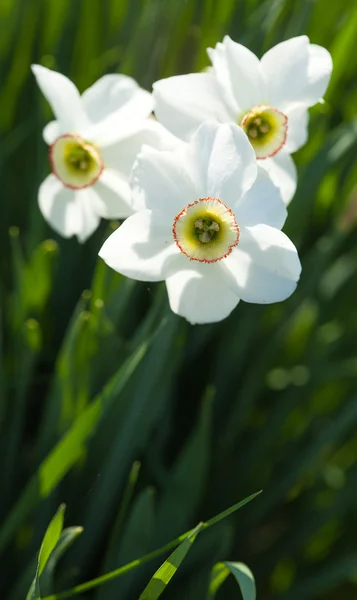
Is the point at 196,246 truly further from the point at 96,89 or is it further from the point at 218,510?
the point at 218,510

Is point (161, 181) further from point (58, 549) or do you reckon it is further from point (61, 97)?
point (58, 549)

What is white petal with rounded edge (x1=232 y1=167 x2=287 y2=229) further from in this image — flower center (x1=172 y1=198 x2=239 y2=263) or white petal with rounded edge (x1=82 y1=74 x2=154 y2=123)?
white petal with rounded edge (x1=82 y1=74 x2=154 y2=123)

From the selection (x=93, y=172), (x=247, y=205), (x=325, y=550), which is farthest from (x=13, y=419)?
(x=325, y=550)

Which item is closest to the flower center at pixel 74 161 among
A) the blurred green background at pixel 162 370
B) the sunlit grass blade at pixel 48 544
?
the blurred green background at pixel 162 370

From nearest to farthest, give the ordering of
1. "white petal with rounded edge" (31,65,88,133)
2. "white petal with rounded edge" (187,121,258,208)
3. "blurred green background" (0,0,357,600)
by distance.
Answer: "white petal with rounded edge" (187,121,258,208)
"white petal with rounded edge" (31,65,88,133)
"blurred green background" (0,0,357,600)

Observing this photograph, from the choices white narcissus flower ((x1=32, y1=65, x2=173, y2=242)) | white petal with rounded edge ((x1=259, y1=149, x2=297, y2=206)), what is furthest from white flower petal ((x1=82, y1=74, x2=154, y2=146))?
white petal with rounded edge ((x1=259, y1=149, x2=297, y2=206))

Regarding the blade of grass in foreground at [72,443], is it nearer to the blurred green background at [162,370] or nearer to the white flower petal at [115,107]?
the blurred green background at [162,370]
